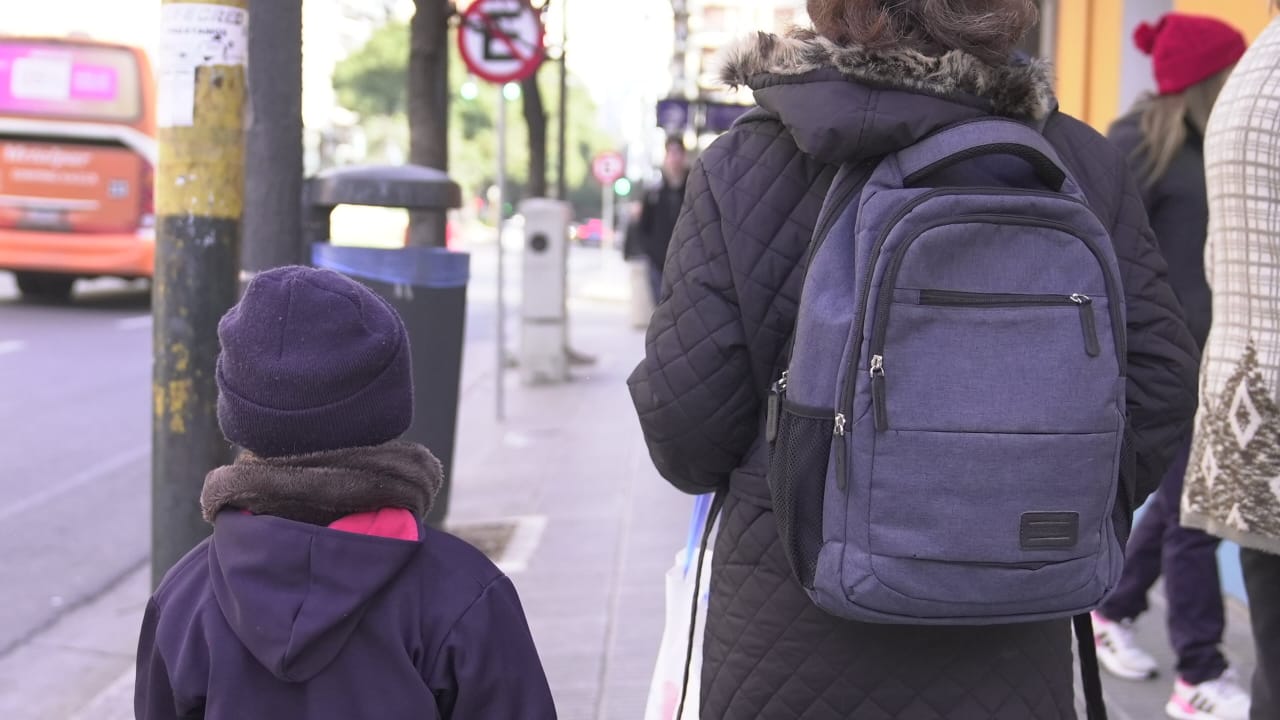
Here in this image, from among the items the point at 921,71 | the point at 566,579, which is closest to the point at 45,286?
the point at 566,579

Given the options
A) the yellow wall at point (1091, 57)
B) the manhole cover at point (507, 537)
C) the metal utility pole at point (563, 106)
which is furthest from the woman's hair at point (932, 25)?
the metal utility pole at point (563, 106)

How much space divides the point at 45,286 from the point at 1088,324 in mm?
18280

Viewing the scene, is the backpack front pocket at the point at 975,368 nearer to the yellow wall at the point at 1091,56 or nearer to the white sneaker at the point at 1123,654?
the white sneaker at the point at 1123,654

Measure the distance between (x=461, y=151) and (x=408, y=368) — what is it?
238 ft

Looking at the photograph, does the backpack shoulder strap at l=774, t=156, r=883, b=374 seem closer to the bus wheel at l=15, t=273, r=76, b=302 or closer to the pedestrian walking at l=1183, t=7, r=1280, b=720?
the pedestrian walking at l=1183, t=7, r=1280, b=720

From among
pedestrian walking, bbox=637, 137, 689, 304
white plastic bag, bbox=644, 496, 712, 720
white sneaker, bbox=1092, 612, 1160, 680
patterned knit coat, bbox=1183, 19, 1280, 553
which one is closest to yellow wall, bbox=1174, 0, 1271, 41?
white sneaker, bbox=1092, 612, 1160, 680

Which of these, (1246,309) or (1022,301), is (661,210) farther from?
(1022,301)

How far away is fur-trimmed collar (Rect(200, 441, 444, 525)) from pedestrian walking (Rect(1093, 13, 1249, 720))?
268 centimetres

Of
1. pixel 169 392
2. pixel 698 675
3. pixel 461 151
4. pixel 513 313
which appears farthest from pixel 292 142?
pixel 461 151

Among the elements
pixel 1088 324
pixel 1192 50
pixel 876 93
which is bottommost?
pixel 1088 324

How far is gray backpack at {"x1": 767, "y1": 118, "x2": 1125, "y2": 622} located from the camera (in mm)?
1788

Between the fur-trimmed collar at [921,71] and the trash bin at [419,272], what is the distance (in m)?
2.69

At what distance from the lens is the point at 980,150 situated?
187 cm

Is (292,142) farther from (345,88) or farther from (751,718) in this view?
(345,88)
